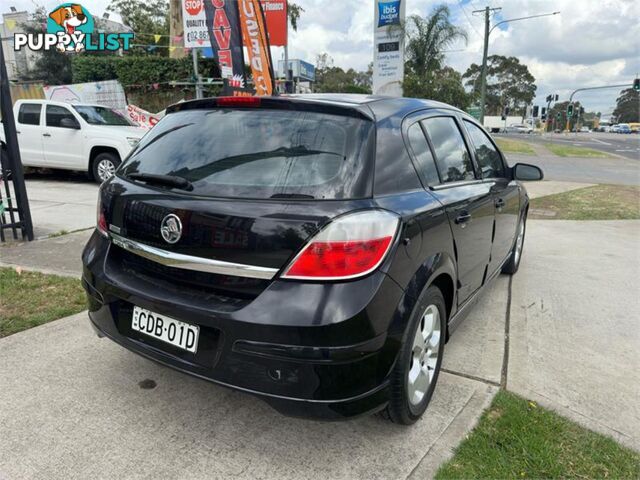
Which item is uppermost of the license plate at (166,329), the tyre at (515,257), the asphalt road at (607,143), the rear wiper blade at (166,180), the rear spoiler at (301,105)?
the rear spoiler at (301,105)

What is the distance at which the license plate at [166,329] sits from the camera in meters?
2.10

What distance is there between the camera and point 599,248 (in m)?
→ 6.18

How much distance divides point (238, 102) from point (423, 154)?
3.37 feet

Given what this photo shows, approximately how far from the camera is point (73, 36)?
22.0 meters

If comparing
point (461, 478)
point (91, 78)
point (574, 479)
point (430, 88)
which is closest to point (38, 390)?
point (461, 478)

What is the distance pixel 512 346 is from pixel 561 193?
873 cm

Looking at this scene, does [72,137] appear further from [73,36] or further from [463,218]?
[73,36]

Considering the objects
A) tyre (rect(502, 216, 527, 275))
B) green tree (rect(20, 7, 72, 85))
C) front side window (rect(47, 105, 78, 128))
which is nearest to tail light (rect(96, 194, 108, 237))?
tyre (rect(502, 216, 527, 275))

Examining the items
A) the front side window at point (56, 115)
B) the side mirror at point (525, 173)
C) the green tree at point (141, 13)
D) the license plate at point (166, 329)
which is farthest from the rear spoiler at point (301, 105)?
the green tree at point (141, 13)

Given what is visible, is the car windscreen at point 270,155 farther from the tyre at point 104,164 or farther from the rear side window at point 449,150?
the tyre at point 104,164

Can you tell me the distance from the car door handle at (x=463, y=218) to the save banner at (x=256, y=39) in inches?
269

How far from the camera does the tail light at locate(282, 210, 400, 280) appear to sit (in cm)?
193

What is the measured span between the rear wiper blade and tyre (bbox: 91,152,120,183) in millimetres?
7995

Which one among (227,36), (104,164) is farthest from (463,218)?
(104,164)
